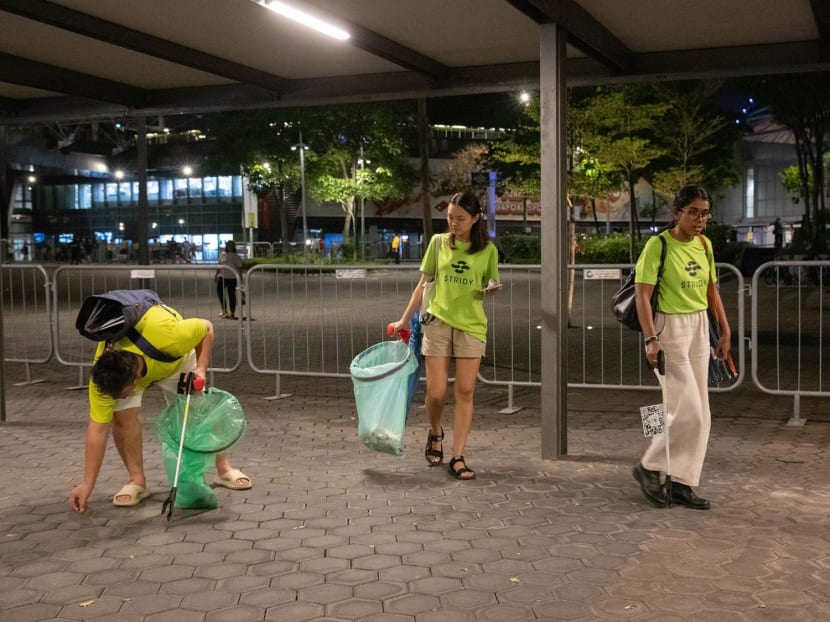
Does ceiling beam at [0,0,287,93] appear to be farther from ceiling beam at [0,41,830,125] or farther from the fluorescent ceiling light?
the fluorescent ceiling light

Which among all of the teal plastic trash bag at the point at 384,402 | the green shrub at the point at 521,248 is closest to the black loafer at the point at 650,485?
the teal plastic trash bag at the point at 384,402

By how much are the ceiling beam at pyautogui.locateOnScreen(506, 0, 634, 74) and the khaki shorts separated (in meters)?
2.20

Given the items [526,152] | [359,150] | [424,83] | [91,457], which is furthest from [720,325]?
[359,150]

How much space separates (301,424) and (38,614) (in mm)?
4393

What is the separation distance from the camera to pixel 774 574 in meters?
4.37

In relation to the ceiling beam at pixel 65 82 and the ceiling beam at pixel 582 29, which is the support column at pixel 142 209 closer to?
the ceiling beam at pixel 65 82

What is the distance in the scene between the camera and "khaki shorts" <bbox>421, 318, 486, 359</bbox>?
628 cm

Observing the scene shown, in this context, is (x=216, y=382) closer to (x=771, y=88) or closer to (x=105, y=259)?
(x=771, y=88)

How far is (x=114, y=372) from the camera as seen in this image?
5.11 m

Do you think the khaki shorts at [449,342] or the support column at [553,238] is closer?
the khaki shorts at [449,342]

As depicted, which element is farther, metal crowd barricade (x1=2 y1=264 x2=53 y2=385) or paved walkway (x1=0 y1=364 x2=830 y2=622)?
metal crowd barricade (x1=2 y1=264 x2=53 y2=385)

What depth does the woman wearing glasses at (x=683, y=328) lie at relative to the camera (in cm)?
541

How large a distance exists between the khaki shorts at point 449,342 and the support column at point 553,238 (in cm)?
76

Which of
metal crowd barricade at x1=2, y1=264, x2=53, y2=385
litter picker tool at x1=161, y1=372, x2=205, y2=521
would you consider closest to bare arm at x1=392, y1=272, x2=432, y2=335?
litter picker tool at x1=161, y1=372, x2=205, y2=521
